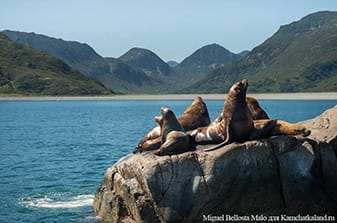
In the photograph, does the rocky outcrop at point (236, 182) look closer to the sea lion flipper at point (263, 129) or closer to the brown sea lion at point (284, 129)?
the sea lion flipper at point (263, 129)

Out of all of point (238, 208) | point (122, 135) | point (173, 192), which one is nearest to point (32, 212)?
point (173, 192)

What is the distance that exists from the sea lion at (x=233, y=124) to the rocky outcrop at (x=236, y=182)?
609mm

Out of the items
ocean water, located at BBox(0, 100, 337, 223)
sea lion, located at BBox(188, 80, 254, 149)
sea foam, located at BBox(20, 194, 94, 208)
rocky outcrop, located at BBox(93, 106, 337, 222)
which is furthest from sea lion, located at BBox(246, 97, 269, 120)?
sea foam, located at BBox(20, 194, 94, 208)

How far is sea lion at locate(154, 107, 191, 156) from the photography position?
12.5 meters

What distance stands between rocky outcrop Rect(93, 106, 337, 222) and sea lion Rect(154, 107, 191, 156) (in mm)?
353

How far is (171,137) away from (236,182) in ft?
7.21

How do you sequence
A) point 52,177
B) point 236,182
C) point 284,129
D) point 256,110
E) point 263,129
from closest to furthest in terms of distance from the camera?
1. point 236,182
2. point 263,129
3. point 284,129
4. point 256,110
5. point 52,177

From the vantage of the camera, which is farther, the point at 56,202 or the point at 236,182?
the point at 56,202

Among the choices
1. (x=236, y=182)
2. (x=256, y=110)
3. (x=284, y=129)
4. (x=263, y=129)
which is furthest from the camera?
(x=256, y=110)

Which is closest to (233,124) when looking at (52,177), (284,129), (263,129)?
(263,129)

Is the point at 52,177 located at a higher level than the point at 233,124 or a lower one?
lower

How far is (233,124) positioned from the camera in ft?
42.3

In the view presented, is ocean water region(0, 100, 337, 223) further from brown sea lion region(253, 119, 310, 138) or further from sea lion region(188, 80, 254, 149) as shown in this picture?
brown sea lion region(253, 119, 310, 138)

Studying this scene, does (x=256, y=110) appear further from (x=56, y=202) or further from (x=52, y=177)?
(x=52, y=177)
